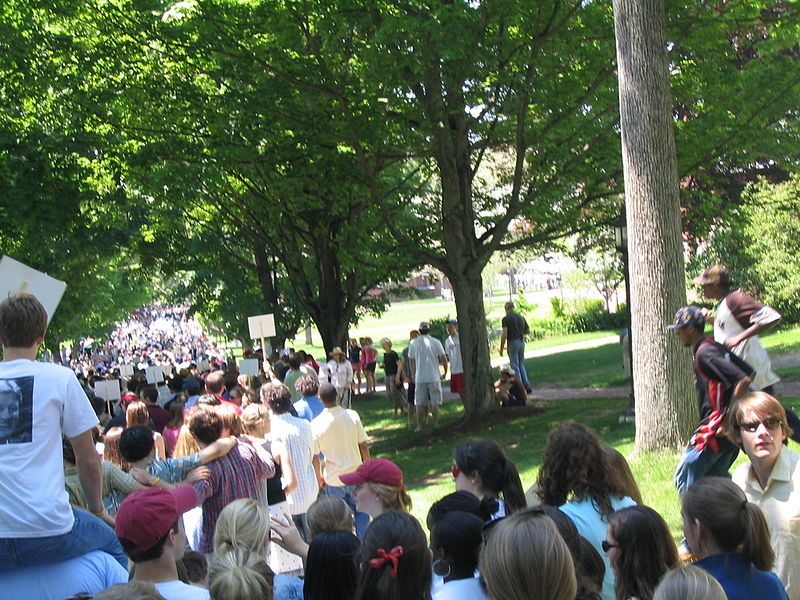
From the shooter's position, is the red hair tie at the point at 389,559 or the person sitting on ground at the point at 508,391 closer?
the red hair tie at the point at 389,559

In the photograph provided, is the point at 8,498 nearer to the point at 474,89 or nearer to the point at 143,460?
the point at 143,460

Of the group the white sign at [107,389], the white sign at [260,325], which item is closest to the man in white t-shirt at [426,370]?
the white sign at [260,325]

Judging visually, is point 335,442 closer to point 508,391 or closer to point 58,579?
point 58,579

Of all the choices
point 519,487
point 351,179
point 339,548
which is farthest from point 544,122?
point 339,548

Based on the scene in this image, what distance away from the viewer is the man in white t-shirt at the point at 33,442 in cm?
403

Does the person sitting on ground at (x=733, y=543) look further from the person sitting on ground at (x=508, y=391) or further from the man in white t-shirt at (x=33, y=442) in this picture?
the person sitting on ground at (x=508, y=391)

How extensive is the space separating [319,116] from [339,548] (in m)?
12.6

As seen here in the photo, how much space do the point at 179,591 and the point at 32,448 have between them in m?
0.84

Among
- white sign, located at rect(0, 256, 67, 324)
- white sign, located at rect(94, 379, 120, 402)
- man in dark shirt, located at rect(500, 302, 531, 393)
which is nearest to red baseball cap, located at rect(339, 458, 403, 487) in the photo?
white sign, located at rect(0, 256, 67, 324)

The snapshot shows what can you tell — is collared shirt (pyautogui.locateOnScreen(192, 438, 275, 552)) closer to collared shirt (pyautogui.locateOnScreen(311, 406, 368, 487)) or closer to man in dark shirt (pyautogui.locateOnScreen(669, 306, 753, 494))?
collared shirt (pyautogui.locateOnScreen(311, 406, 368, 487))

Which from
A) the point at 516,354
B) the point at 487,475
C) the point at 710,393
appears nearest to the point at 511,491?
the point at 487,475

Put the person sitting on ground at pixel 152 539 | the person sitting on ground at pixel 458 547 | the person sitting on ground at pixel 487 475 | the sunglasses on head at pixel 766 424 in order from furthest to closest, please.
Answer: the person sitting on ground at pixel 487 475 → the sunglasses on head at pixel 766 424 → the person sitting on ground at pixel 152 539 → the person sitting on ground at pixel 458 547

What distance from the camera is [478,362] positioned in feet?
61.4

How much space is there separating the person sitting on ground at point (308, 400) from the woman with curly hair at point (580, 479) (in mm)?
5528
